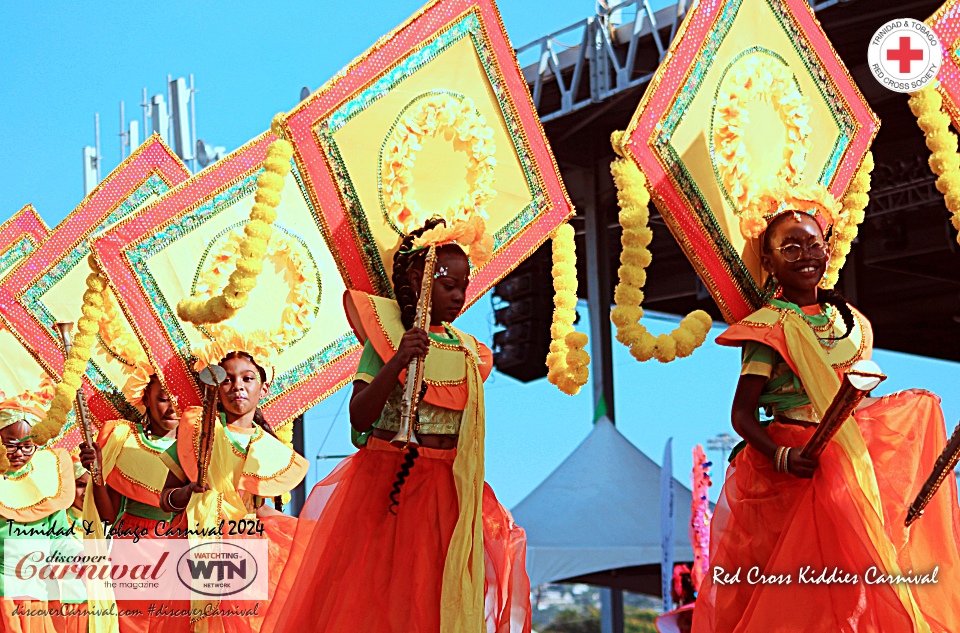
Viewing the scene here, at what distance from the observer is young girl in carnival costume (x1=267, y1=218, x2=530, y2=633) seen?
420cm

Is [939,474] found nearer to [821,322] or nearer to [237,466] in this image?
[821,322]

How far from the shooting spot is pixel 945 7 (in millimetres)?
5289

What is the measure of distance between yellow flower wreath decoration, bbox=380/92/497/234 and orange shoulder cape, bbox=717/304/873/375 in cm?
117

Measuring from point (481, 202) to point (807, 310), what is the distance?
1.42 meters

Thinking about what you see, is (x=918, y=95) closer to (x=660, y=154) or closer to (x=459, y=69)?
(x=660, y=154)

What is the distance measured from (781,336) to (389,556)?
1607 mm

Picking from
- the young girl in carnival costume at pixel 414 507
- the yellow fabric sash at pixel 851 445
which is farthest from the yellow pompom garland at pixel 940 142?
the young girl in carnival costume at pixel 414 507

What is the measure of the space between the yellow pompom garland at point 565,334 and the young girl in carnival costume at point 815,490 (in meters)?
0.68

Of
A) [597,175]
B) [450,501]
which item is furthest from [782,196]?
[597,175]

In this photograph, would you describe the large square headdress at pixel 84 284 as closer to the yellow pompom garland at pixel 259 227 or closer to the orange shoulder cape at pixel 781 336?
the yellow pompom garland at pixel 259 227

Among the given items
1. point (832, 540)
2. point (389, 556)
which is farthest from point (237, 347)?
point (832, 540)

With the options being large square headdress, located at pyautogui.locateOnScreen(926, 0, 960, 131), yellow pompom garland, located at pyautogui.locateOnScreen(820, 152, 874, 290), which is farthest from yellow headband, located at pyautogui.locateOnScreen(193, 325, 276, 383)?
large square headdress, located at pyautogui.locateOnScreen(926, 0, 960, 131)

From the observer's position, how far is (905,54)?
17.2ft

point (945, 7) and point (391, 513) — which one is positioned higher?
point (945, 7)
